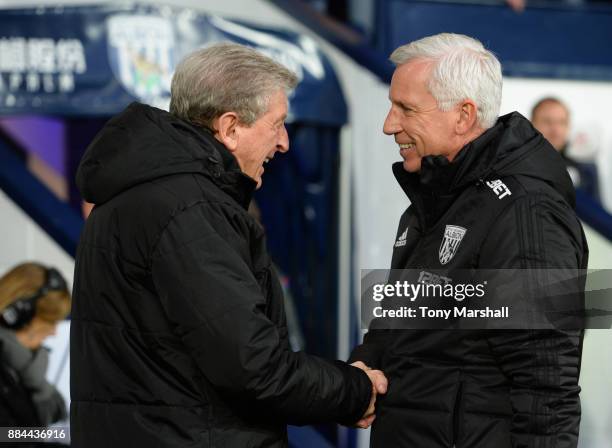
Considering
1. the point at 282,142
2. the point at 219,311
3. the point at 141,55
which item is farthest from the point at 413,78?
the point at 141,55

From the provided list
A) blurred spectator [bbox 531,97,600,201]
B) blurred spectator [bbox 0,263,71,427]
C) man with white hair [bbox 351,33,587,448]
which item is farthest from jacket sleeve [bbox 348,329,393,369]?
blurred spectator [bbox 531,97,600,201]

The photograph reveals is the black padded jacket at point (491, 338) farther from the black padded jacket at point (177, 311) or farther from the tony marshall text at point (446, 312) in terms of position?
the black padded jacket at point (177, 311)

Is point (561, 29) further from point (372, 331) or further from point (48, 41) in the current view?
point (372, 331)

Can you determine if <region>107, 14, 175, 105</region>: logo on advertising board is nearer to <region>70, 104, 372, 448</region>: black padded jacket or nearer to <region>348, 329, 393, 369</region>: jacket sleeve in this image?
<region>348, 329, 393, 369</region>: jacket sleeve

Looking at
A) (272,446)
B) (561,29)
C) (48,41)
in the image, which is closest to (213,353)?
(272,446)

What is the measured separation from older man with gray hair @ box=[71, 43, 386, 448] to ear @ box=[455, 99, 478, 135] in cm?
49

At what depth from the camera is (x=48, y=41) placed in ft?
20.6

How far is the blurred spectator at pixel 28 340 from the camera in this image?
15.5ft

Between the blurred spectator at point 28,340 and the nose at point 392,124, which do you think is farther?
the blurred spectator at point 28,340

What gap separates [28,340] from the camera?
4902 millimetres

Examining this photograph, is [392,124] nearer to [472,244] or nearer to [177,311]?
[472,244]

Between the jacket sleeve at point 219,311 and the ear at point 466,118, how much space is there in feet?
2.41

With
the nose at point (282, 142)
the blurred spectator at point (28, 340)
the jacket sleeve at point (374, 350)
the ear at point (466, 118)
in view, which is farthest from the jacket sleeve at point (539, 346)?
the blurred spectator at point (28, 340)

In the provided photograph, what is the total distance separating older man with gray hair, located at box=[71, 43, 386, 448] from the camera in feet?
9.00
